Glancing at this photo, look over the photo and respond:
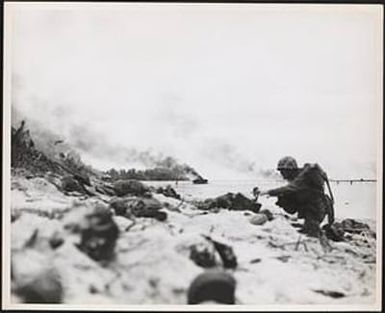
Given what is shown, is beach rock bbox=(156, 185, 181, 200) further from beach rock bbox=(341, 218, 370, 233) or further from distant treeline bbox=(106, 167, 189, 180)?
beach rock bbox=(341, 218, 370, 233)

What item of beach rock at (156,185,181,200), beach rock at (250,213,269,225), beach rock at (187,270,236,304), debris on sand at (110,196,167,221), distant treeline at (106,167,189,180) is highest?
distant treeline at (106,167,189,180)

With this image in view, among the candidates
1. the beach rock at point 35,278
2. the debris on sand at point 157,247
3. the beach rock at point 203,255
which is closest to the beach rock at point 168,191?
the debris on sand at point 157,247

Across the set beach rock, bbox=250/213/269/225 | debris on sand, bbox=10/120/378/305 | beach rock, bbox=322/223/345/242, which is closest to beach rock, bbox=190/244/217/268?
debris on sand, bbox=10/120/378/305

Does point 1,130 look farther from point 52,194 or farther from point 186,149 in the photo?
point 186,149

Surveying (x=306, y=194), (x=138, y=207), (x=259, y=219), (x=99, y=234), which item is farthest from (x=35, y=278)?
(x=306, y=194)

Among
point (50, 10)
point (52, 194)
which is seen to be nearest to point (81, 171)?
point (52, 194)

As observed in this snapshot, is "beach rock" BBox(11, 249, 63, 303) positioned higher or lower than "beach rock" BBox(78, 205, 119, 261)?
lower
